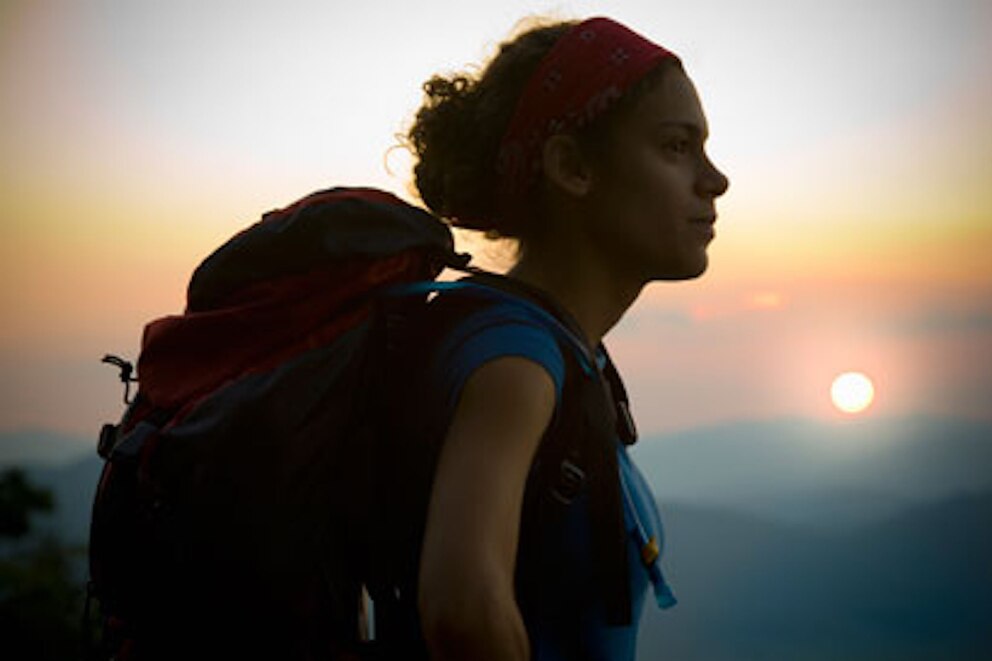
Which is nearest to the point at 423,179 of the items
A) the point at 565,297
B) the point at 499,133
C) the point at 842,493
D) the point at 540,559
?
the point at 499,133

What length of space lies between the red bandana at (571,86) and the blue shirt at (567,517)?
58 cm

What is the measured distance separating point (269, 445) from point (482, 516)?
1.43ft

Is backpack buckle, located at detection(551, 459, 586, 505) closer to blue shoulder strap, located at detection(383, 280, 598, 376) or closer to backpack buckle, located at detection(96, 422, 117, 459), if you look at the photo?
blue shoulder strap, located at detection(383, 280, 598, 376)

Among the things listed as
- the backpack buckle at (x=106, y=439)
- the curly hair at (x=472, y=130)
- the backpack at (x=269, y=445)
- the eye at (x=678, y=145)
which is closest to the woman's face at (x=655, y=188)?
the eye at (x=678, y=145)

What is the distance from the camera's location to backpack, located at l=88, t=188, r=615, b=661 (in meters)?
1.77

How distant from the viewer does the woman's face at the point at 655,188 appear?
227cm

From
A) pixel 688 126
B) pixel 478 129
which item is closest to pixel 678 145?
pixel 688 126

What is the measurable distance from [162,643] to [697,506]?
663 ft

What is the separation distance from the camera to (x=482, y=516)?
1599mm

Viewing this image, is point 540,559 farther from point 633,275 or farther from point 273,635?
point 633,275

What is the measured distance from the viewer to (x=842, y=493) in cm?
18225

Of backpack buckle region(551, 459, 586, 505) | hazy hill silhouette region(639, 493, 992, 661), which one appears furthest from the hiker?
hazy hill silhouette region(639, 493, 992, 661)

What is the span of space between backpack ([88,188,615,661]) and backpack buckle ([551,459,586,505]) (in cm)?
25

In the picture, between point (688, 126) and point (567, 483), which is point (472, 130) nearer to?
point (688, 126)
